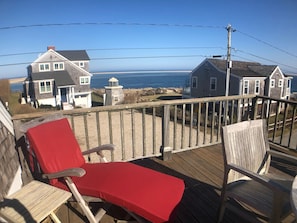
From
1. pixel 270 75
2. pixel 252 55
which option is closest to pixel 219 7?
pixel 270 75

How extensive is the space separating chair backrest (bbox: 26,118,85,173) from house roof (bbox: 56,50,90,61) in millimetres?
22970

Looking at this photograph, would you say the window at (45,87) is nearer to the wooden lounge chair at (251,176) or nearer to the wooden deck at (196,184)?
the wooden deck at (196,184)

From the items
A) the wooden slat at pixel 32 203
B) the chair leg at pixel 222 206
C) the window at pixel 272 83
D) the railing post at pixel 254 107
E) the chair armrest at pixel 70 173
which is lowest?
the chair leg at pixel 222 206

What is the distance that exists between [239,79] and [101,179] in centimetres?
1835

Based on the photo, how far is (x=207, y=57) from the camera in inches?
792

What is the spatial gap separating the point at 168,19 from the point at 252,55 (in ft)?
40.7

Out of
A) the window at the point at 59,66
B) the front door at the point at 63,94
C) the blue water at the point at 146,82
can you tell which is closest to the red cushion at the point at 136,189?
the front door at the point at 63,94

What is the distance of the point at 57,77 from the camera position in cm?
2105

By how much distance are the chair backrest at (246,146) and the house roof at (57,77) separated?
834 inches

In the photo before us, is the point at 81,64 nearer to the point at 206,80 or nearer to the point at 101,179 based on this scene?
the point at 206,80

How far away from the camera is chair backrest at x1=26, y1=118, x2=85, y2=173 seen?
195 centimetres

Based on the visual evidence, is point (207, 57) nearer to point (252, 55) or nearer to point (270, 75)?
point (270, 75)

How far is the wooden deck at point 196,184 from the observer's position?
209cm

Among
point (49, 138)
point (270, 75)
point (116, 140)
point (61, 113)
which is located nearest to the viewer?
point (49, 138)
